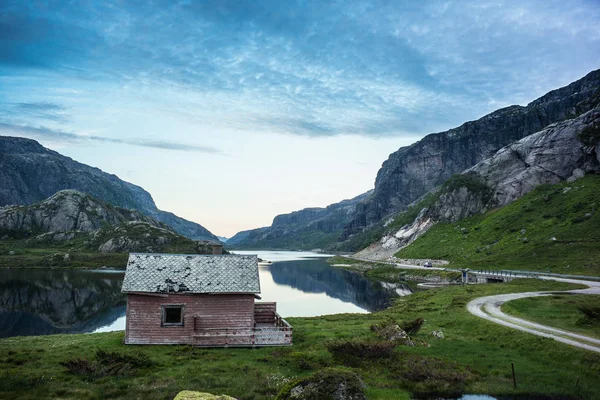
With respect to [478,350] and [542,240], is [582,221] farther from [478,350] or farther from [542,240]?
[478,350]

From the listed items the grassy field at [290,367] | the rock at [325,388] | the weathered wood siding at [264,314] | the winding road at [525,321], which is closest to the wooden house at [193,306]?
the grassy field at [290,367]

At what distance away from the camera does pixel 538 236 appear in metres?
107

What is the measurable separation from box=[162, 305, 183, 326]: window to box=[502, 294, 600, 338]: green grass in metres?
33.3

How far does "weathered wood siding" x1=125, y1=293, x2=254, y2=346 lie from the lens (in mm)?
33812

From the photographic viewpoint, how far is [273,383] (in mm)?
24359

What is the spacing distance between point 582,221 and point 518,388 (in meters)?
97.1

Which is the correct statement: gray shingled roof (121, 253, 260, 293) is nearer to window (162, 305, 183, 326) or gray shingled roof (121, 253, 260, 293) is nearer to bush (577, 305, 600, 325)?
window (162, 305, 183, 326)

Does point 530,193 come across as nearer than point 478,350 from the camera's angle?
No

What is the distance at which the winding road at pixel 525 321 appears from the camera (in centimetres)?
3016

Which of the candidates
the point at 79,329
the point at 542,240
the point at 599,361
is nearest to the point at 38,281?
the point at 79,329

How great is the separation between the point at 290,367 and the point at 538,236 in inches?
3998

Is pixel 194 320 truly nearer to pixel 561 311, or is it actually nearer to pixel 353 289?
pixel 561 311

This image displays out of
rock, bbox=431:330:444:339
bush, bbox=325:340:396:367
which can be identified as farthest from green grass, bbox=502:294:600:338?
bush, bbox=325:340:396:367

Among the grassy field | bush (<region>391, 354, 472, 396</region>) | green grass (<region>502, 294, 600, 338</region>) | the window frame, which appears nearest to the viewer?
the grassy field
